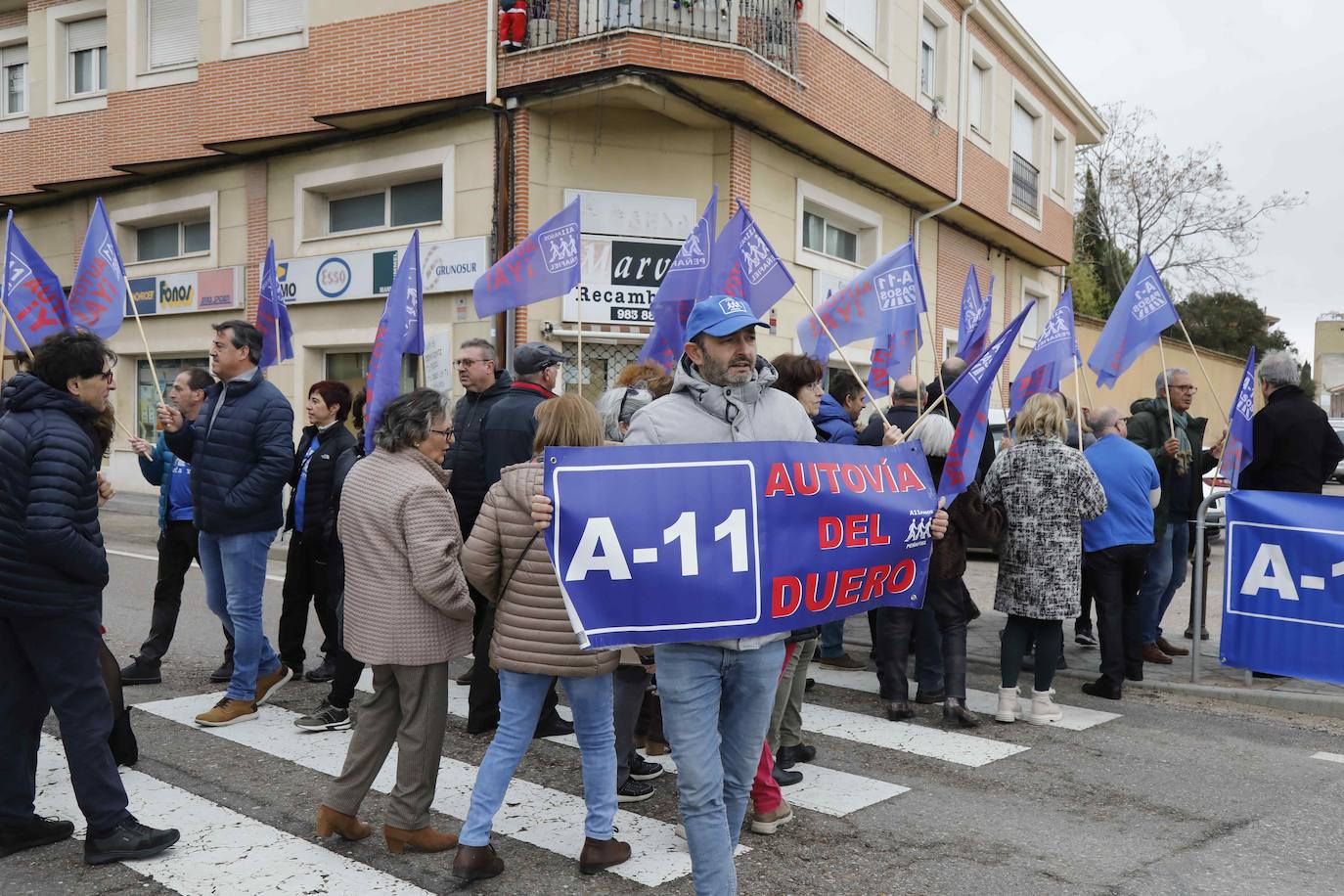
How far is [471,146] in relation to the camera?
600 inches

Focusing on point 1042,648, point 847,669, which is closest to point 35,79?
point 847,669

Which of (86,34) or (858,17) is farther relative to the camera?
(86,34)

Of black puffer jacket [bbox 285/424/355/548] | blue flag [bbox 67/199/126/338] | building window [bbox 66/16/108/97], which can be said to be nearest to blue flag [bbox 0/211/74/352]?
blue flag [bbox 67/199/126/338]

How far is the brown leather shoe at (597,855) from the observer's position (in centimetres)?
398

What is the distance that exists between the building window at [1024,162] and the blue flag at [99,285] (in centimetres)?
2060

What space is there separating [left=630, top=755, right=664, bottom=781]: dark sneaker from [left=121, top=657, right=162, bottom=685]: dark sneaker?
355cm

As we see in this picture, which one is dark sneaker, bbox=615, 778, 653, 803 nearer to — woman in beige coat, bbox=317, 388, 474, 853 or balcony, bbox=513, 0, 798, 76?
woman in beige coat, bbox=317, 388, 474, 853

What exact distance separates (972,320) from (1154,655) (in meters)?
3.01

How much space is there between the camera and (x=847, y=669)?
7.76 meters

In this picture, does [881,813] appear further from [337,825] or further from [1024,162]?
[1024,162]

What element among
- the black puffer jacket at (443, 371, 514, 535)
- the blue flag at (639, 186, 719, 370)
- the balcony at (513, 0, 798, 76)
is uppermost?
the balcony at (513, 0, 798, 76)

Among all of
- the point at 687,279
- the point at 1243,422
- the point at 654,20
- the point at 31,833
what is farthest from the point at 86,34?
the point at 1243,422

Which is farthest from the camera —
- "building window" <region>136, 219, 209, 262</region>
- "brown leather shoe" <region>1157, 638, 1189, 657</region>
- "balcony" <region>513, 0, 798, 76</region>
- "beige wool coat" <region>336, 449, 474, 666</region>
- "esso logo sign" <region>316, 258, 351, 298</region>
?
"building window" <region>136, 219, 209, 262</region>

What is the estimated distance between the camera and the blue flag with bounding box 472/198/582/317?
7.24 metres
